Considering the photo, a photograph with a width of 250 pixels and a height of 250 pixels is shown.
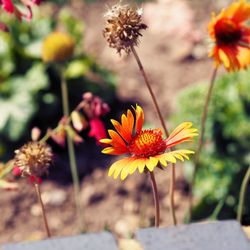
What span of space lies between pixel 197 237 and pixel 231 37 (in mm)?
782

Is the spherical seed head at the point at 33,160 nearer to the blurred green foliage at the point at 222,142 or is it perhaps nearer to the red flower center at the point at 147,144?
the red flower center at the point at 147,144

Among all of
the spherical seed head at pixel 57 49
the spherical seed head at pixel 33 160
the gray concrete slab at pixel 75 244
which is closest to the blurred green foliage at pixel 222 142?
the spherical seed head at pixel 57 49

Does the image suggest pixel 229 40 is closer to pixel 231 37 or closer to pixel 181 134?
pixel 231 37

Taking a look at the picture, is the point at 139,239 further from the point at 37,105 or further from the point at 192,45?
Result: the point at 192,45

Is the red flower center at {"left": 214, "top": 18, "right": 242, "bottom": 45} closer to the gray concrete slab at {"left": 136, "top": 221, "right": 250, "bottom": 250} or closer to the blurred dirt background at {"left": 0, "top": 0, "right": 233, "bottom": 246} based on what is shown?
the blurred dirt background at {"left": 0, "top": 0, "right": 233, "bottom": 246}

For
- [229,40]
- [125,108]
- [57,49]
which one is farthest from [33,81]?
[229,40]

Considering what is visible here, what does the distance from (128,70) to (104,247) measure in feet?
8.00

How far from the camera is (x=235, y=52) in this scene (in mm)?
1847

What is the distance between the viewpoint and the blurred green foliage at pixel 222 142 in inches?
99.1

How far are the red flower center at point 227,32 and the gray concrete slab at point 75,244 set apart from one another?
769mm

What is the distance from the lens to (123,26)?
1.47 m

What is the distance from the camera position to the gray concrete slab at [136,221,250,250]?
1.28 m

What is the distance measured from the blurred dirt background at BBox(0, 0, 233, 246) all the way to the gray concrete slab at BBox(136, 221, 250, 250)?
0.59 metres

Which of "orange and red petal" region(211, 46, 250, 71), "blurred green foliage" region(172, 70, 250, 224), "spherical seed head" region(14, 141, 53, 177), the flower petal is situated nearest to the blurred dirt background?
"blurred green foliage" region(172, 70, 250, 224)
